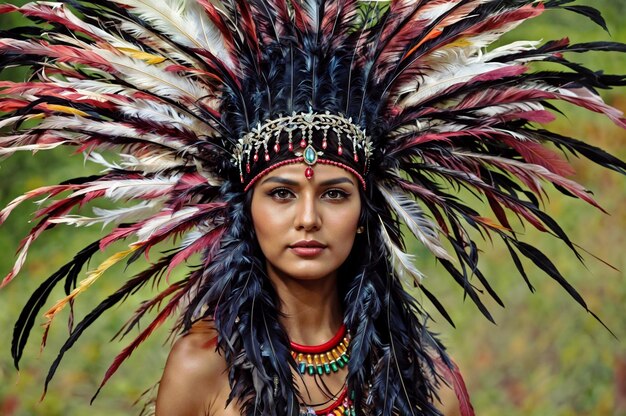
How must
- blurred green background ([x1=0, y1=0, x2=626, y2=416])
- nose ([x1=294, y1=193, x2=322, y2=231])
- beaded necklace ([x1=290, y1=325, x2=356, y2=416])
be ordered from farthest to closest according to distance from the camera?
1. blurred green background ([x1=0, y1=0, x2=626, y2=416])
2. beaded necklace ([x1=290, y1=325, x2=356, y2=416])
3. nose ([x1=294, y1=193, x2=322, y2=231])

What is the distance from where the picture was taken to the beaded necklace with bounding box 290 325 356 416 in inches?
94.7

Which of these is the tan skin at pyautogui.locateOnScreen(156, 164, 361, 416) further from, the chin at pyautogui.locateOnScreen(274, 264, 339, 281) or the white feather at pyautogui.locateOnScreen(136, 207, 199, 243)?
the white feather at pyautogui.locateOnScreen(136, 207, 199, 243)

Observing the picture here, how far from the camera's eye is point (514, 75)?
7.88 feet

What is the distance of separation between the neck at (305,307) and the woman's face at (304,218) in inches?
3.2

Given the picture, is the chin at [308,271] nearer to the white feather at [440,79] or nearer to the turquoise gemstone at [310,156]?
the turquoise gemstone at [310,156]

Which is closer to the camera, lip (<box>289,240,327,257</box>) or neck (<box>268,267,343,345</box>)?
lip (<box>289,240,327,257</box>)

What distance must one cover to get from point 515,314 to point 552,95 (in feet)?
9.35

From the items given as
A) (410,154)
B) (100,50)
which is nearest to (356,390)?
(410,154)

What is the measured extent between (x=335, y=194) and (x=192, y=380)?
536mm

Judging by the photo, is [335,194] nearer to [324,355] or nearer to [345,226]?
[345,226]

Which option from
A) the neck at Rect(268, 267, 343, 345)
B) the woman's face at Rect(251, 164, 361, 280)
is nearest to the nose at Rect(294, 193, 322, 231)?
the woman's face at Rect(251, 164, 361, 280)

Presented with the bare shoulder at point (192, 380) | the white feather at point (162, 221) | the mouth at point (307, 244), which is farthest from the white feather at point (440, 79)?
the bare shoulder at point (192, 380)

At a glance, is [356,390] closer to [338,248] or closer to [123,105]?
[338,248]

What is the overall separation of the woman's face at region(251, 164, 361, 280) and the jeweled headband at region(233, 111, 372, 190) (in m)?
0.02
